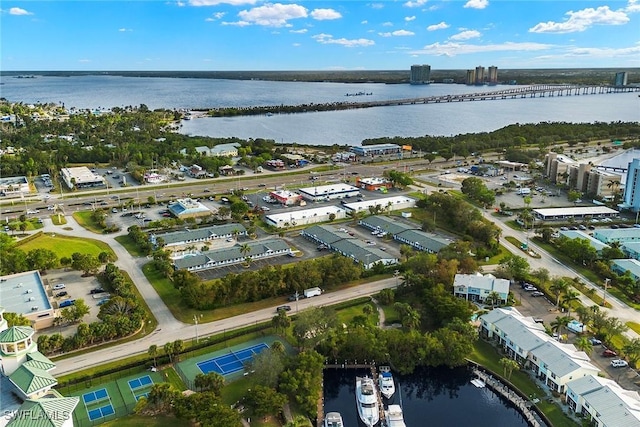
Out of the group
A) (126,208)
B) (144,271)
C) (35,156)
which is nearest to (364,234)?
(144,271)

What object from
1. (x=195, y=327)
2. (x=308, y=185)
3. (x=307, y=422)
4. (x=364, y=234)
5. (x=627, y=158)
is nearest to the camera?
(x=307, y=422)

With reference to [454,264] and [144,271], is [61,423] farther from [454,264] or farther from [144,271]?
[454,264]

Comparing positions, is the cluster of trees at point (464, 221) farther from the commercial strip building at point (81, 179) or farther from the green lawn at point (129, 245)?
the commercial strip building at point (81, 179)

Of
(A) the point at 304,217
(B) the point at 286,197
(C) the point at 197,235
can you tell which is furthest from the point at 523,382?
(B) the point at 286,197

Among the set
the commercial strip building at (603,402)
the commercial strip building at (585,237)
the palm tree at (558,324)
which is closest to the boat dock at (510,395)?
the commercial strip building at (603,402)

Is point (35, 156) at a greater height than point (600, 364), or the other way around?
point (35, 156)

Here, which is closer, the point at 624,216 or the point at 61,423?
the point at 61,423

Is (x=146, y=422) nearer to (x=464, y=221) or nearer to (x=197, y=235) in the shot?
(x=197, y=235)

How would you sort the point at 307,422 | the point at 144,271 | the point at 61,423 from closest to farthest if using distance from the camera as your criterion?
1. the point at 61,423
2. the point at 307,422
3. the point at 144,271
